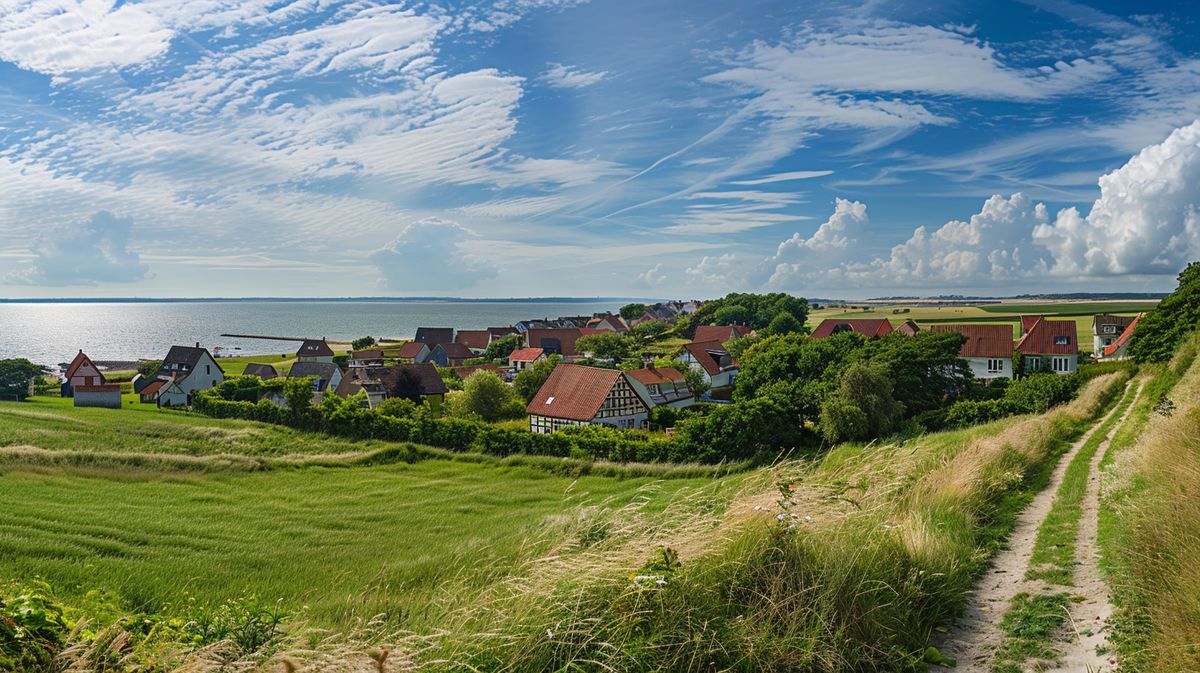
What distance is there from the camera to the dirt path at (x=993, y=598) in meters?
5.38

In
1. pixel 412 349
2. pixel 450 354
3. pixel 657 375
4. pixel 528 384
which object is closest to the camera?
pixel 528 384

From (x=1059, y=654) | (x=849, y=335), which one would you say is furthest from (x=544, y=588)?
(x=849, y=335)

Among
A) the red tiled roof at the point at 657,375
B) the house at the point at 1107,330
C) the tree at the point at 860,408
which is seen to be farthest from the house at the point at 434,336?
the house at the point at 1107,330

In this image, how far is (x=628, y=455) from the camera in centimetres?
3069

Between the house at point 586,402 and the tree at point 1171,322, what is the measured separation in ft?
86.7

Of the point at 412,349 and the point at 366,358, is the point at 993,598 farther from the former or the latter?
the point at 412,349

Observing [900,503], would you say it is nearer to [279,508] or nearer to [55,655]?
[55,655]

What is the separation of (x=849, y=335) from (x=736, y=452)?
18835 mm

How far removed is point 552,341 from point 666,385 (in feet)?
134

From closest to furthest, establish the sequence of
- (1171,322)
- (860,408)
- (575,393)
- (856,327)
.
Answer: (1171,322), (860,408), (575,393), (856,327)

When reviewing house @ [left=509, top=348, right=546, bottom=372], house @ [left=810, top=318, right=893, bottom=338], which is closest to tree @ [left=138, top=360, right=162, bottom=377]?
house @ [left=509, top=348, right=546, bottom=372]

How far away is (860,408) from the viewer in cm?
3444

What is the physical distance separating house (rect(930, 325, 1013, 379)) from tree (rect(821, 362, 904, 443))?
68.7 feet

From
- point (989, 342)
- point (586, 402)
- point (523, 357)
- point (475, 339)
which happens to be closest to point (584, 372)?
point (586, 402)
